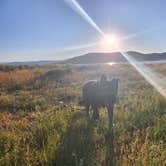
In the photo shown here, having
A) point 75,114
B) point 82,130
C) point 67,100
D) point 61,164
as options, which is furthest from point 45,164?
point 67,100

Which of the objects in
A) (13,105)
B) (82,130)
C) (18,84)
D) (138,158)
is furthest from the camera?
(18,84)

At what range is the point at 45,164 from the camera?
513 cm

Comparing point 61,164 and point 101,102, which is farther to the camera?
point 101,102

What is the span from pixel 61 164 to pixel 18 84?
577 inches

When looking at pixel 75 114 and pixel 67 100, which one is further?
pixel 67 100

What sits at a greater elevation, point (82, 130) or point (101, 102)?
point (101, 102)

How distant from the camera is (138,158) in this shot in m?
4.50

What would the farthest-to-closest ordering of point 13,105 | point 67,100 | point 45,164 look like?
1. point 67,100
2. point 13,105
3. point 45,164

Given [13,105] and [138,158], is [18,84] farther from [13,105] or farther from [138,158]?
[138,158]

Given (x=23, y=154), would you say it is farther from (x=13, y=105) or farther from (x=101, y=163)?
(x=13, y=105)

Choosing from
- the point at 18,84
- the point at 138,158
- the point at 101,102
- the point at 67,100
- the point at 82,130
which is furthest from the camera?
the point at 18,84

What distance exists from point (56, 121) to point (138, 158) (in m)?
3.13

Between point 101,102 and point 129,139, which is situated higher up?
point 101,102

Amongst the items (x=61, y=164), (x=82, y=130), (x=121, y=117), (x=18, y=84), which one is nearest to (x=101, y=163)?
(x=61, y=164)
